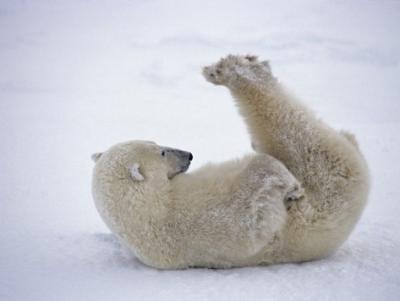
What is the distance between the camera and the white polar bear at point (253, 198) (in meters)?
3.11

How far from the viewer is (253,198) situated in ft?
10.2

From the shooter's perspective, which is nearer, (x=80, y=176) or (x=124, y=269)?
(x=124, y=269)

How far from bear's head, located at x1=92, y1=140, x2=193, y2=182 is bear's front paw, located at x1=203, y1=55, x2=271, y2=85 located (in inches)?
24.7

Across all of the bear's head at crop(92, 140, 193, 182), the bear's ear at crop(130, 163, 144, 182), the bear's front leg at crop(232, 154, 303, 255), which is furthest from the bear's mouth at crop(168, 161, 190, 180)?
the bear's front leg at crop(232, 154, 303, 255)

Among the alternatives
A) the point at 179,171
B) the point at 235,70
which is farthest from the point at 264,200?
the point at 235,70

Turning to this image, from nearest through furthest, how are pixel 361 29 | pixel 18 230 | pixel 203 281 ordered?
pixel 203 281, pixel 18 230, pixel 361 29

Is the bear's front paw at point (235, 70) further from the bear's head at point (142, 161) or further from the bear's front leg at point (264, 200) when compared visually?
the bear's front leg at point (264, 200)

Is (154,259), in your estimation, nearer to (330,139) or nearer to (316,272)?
(316,272)

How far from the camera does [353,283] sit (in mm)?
2816

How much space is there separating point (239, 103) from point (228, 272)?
1208 mm

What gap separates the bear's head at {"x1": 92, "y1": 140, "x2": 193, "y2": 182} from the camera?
3.35 metres

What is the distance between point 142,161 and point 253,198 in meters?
0.86

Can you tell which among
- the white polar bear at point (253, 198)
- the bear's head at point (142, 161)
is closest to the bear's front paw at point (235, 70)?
the white polar bear at point (253, 198)

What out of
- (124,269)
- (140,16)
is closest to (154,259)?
(124,269)
